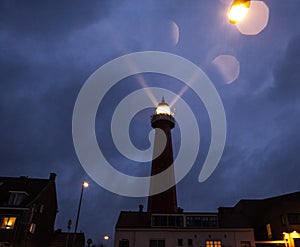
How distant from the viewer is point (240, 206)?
1999 inches

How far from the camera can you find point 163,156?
45094mm

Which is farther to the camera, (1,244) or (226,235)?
(226,235)

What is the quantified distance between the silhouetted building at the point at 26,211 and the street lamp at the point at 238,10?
3840 centimetres

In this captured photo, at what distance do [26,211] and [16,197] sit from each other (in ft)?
10.4

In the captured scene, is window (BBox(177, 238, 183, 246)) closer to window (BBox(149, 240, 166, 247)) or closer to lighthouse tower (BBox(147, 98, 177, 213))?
window (BBox(149, 240, 166, 247))

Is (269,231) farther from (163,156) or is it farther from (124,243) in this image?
(124,243)

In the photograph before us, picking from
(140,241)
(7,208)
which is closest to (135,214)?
(140,241)

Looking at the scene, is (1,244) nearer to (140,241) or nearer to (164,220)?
(140,241)

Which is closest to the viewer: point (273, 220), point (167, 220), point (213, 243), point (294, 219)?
point (213, 243)

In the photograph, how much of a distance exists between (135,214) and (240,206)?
22313 millimetres

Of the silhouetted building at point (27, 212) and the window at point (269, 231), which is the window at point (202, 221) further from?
the silhouetted building at point (27, 212)

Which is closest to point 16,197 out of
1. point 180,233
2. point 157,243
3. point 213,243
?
point 157,243

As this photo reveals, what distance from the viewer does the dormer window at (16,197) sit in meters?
36.5

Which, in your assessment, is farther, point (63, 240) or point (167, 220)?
point (63, 240)
